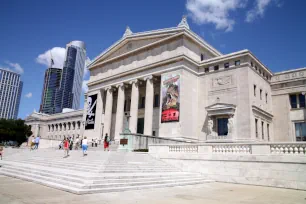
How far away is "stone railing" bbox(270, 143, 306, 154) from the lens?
13.6 metres

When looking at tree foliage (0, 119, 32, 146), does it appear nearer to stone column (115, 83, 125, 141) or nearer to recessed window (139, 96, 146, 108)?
stone column (115, 83, 125, 141)

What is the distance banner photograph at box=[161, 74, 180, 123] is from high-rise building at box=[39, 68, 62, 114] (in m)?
137

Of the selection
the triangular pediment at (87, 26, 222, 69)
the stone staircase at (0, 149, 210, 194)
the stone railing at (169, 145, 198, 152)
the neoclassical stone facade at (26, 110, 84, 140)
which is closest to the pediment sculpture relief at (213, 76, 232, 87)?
the triangular pediment at (87, 26, 222, 69)

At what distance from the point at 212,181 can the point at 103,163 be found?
7.21 metres

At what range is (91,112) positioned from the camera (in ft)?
142

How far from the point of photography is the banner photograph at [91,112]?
139 feet

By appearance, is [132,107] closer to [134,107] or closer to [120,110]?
[134,107]

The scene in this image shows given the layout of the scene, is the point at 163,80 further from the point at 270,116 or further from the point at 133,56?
the point at 270,116

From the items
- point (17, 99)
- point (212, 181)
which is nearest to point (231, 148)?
point (212, 181)

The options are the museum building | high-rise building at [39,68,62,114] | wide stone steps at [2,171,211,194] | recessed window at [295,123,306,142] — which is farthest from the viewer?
high-rise building at [39,68,62,114]

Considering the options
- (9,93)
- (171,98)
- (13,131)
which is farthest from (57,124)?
(9,93)

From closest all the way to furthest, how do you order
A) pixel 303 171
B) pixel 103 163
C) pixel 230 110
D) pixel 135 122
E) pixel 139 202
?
pixel 139 202
pixel 303 171
pixel 103 163
pixel 230 110
pixel 135 122

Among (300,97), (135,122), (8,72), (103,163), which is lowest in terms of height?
(103,163)

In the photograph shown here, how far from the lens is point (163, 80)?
33344mm
